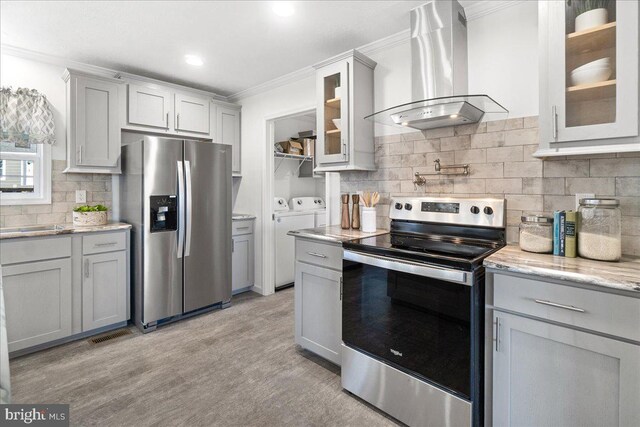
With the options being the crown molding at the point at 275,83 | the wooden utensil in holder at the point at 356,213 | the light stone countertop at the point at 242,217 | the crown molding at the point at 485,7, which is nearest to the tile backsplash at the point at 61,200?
the light stone countertop at the point at 242,217

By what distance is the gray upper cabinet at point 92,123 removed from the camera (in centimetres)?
296

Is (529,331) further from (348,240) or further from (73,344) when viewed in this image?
(73,344)

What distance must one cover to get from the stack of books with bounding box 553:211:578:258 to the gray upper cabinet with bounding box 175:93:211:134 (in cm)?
351

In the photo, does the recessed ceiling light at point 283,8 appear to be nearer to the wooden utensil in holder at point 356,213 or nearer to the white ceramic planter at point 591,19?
the wooden utensil in holder at point 356,213

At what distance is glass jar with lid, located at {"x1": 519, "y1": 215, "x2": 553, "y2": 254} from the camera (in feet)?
5.57

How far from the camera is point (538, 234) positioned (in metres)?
1.72

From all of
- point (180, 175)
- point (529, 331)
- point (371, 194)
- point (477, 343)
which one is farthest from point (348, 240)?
point (180, 175)

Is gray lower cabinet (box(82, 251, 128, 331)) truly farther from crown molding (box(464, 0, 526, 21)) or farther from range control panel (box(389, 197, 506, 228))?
crown molding (box(464, 0, 526, 21))

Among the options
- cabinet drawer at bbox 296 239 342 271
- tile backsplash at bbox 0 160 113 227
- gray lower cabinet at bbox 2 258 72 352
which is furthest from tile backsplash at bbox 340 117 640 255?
tile backsplash at bbox 0 160 113 227

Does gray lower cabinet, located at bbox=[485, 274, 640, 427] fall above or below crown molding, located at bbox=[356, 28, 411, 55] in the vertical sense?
below

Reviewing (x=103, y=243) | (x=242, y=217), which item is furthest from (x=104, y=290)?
(x=242, y=217)

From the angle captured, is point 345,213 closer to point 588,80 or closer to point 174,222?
point 174,222

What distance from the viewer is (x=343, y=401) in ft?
6.61

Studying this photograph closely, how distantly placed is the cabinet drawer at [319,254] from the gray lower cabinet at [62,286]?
1.71m
